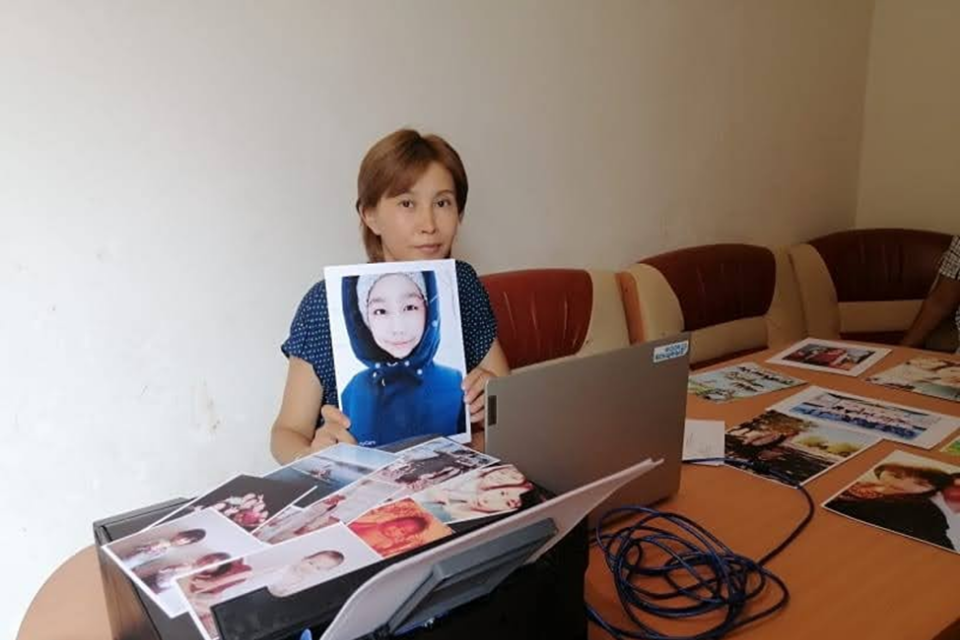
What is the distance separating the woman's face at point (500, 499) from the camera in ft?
2.16

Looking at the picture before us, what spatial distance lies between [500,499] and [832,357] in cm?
144

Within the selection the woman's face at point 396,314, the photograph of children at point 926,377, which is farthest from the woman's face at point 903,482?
the woman's face at point 396,314

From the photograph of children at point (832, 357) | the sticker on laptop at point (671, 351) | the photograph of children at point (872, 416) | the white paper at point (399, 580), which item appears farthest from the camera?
the photograph of children at point (832, 357)

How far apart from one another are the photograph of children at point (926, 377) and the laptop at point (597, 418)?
85 cm

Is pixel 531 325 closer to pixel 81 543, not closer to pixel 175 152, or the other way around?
pixel 175 152

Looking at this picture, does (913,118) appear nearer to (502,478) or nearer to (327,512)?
(502,478)

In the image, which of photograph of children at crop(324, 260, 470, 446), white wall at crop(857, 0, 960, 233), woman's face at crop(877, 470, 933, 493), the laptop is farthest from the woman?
white wall at crop(857, 0, 960, 233)

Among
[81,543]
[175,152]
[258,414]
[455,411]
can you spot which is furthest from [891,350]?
[81,543]

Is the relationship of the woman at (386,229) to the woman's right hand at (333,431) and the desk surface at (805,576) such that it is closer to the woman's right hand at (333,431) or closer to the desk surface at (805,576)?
the woman's right hand at (333,431)

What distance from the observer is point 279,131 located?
5.38ft

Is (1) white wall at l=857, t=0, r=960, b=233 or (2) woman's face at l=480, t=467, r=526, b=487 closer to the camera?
(2) woman's face at l=480, t=467, r=526, b=487

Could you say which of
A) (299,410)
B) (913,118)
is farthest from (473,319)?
(913,118)

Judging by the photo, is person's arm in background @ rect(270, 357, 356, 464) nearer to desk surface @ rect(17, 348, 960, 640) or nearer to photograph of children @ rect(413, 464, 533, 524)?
desk surface @ rect(17, 348, 960, 640)

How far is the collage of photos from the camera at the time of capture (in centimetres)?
54
